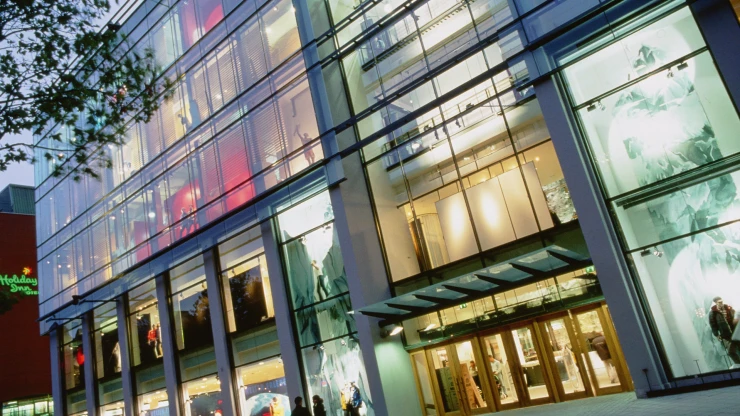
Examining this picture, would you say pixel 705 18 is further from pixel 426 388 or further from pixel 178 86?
pixel 178 86

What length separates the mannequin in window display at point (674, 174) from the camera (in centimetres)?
1113

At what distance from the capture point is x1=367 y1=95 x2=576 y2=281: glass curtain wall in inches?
585

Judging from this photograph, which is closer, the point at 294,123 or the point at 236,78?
the point at 294,123

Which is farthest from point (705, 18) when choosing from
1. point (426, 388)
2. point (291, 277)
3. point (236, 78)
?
point (236, 78)

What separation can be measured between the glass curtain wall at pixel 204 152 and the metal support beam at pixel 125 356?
1.71 m

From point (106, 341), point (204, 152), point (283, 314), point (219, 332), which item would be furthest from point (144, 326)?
point (283, 314)

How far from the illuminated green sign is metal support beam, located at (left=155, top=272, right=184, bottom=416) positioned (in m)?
24.1

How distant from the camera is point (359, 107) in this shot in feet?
60.0

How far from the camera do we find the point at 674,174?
39.0 ft

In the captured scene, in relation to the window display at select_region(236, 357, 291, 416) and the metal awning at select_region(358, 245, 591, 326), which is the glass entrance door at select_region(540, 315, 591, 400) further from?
the window display at select_region(236, 357, 291, 416)

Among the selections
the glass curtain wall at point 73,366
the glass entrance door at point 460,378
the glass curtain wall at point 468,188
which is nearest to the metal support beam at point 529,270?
the glass curtain wall at point 468,188

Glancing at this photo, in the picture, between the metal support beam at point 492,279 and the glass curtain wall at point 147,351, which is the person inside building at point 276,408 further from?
the metal support beam at point 492,279

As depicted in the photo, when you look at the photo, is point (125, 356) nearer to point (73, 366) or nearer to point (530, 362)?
point (73, 366)

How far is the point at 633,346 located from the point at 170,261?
17.2m
